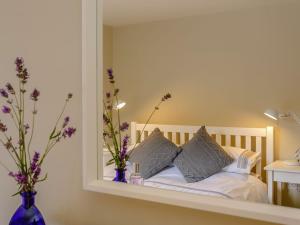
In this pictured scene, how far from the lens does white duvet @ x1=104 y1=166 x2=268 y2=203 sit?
0.92 metres

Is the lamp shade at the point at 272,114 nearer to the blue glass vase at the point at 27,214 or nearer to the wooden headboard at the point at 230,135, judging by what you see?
the wooden headboard at the point at 230,135

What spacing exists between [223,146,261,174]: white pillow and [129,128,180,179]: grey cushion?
169 mm

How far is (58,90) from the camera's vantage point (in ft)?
3.93

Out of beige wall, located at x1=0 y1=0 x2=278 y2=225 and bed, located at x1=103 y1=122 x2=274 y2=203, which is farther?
beige wall, located at x1=0 y1=0 x2=278 y2=225

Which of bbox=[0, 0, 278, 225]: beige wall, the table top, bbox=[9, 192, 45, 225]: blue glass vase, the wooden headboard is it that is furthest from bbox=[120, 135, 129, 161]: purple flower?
the table top

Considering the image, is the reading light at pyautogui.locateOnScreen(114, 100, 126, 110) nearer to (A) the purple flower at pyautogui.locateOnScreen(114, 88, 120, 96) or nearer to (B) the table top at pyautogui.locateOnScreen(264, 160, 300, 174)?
(A) the purple flower at pyautogui.locateOnScreen(114, 88, 120, 96)

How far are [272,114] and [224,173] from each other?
0.22 metres

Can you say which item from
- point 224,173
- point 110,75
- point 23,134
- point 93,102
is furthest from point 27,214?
point 224,173

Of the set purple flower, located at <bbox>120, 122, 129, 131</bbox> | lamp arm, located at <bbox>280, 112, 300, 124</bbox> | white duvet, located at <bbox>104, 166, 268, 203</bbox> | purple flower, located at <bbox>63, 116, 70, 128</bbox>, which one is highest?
lamp arm, located at <bbox>280, 112, 300, 124</bbox>

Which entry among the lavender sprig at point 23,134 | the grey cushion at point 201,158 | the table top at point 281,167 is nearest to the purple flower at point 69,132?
the lavender sprig at point 23,134

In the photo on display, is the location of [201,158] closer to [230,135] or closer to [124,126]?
[230,135]

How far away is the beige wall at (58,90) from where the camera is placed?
1.13 m

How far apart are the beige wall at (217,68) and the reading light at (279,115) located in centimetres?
1

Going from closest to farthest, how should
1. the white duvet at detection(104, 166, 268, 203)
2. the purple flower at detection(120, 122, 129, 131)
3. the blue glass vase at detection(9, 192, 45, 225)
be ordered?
the white duvet at detection(104, 166, 268, 203)
the blue glass vase at detection(9, 192, 45, 225)
the purple flower at detection(120, 122, 129, 131)
